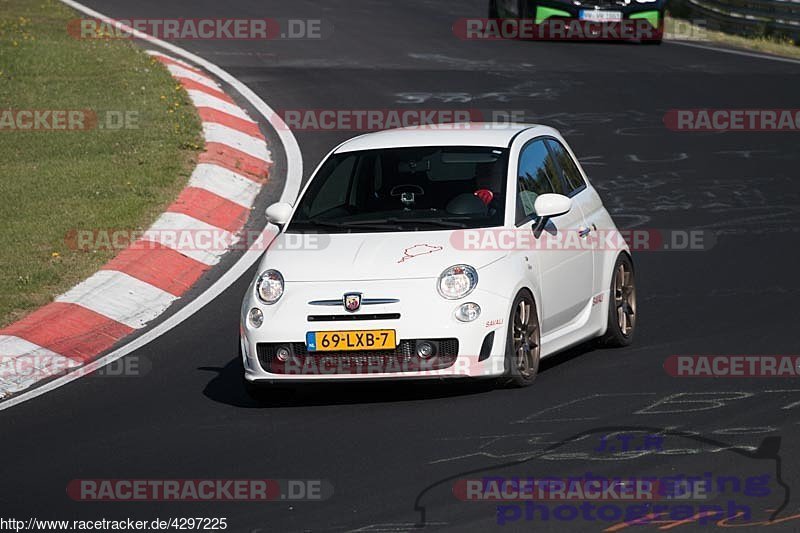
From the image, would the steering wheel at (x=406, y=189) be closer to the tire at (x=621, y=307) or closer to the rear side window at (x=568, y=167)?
the rear side window at (x=568, y=167)

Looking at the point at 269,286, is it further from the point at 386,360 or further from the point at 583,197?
the point at 583,197

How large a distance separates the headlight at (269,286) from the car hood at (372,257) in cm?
5

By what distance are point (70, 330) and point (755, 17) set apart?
62.4 ft

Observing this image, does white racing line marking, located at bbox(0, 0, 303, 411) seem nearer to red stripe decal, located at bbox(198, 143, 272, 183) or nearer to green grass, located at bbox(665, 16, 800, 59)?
red stripe decal, located at bbox(198, 143, 272, 183)

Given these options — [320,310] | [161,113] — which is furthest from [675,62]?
[320,310]

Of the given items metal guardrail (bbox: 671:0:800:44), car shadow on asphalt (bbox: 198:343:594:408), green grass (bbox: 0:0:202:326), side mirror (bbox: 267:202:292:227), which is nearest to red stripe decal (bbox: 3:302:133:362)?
green grass (bbox: 0:0:202:326)

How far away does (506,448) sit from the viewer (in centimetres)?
774

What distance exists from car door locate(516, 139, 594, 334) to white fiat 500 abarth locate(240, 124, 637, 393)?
1 cm

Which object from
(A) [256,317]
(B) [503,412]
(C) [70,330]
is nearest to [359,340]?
(A) [256,317]

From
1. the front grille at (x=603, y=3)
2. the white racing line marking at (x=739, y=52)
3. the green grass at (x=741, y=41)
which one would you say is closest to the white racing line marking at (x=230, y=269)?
the front grille at (x=603, y=3)

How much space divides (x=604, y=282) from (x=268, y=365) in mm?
2548

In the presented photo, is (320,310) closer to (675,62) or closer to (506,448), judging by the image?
(506,448)

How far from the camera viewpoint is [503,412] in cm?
854

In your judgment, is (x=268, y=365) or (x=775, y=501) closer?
(x=775, y=501)
